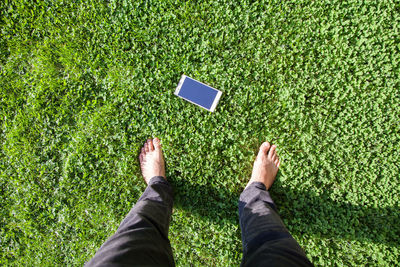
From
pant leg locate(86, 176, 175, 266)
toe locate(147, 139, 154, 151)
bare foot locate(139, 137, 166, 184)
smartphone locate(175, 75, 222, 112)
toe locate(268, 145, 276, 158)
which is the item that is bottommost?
pant leg locate(86, 176, 175, 266)

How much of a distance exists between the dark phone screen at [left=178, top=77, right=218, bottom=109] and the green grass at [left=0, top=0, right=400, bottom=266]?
109 mm

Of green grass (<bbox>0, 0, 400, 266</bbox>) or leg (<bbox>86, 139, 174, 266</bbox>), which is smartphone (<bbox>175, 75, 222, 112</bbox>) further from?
leg (<bbox>86, 139, 174, 266</bbox>)

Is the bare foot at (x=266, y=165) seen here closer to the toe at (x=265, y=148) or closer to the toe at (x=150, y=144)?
the toe at (x=265, y=148)

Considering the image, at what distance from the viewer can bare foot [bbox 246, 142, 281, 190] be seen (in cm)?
287

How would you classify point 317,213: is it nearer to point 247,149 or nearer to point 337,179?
point 337,179

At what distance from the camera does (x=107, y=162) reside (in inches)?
123

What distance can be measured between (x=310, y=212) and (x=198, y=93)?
2.07 m

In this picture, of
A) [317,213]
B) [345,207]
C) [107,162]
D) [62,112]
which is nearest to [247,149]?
[317,213]

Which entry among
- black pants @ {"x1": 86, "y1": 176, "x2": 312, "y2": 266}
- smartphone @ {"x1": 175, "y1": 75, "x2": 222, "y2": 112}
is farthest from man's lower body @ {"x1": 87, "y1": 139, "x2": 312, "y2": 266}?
smartphone @ {"x1": 175, "y1": 75, "x2": 222, "y2": 112}

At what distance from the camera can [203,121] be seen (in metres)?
3.03

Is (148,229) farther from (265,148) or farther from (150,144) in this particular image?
(265,148)

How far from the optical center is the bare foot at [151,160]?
2969mm

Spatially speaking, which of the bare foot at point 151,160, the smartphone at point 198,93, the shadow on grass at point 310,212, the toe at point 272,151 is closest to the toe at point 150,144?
the bare foot at point 151,160

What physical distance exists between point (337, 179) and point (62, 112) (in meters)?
3.73
